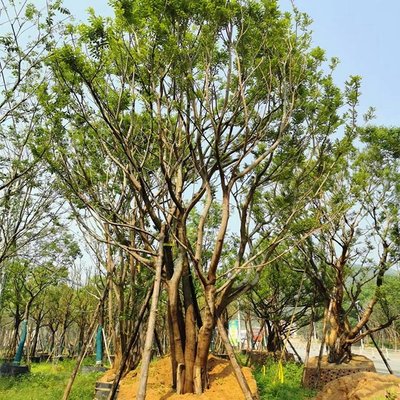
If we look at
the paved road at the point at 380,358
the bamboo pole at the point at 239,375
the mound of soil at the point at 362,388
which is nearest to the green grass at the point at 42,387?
the bamboo pole at the point at 239,375

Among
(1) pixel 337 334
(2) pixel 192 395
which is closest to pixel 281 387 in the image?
(1) pixel 337 334

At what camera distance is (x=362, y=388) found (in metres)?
9.74

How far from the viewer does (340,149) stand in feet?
35.3

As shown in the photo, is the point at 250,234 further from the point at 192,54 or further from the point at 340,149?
the point at 192,54

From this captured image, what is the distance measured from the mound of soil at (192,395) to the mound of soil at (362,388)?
2387mm

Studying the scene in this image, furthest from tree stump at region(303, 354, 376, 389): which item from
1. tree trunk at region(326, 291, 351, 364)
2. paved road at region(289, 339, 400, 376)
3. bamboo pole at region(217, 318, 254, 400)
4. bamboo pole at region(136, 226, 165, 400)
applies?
paved road at region(289, 339, 400, 376)

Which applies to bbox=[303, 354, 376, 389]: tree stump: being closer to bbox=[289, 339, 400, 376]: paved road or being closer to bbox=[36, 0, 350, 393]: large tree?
bbox=[36, 0, 350, 393]: large tree

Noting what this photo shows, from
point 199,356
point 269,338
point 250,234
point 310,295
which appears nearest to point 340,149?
point 250,234

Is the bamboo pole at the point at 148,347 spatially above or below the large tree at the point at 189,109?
below

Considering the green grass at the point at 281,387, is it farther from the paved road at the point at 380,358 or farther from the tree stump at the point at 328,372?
the paved road at the point at 380,358

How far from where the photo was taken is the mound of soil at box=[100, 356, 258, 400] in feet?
28.1

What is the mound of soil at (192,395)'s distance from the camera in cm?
858

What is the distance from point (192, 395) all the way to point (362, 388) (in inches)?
171

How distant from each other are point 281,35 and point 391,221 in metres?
9.89
